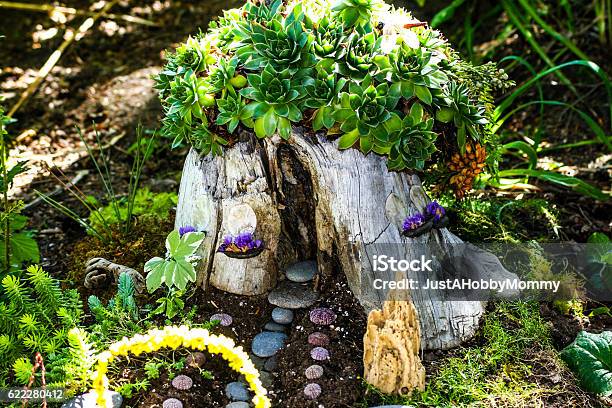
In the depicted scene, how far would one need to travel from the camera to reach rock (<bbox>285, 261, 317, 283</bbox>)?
3.48 meters

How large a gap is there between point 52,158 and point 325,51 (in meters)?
2.91

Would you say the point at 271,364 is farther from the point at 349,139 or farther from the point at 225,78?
the point at 225,78

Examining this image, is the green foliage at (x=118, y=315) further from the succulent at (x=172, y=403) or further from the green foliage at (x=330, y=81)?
the green foliage at (x=330, y=81)

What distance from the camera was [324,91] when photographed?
3146 mm

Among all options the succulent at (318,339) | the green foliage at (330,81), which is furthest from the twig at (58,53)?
the succulent at (318,339)

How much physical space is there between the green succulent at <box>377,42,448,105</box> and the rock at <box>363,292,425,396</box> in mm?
881

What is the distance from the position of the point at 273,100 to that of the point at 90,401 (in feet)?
4.65

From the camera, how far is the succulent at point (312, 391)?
2.99 metres

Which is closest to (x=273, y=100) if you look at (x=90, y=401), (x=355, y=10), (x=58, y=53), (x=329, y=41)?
(x=329, y=41)

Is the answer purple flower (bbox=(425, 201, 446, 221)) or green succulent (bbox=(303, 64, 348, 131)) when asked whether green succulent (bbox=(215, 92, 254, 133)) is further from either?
purple flower (bbox=(425, 201, 446, 221))

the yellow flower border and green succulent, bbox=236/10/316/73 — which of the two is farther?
green succulent, bbox=236/10/316/73

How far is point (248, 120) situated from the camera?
3.26 meters

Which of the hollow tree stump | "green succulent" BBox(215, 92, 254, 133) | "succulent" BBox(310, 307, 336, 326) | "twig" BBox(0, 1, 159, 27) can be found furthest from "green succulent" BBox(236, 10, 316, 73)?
"twig" BBox(0, 1, 159, 27)

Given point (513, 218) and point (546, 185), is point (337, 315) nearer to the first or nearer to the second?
point (513, 218)
